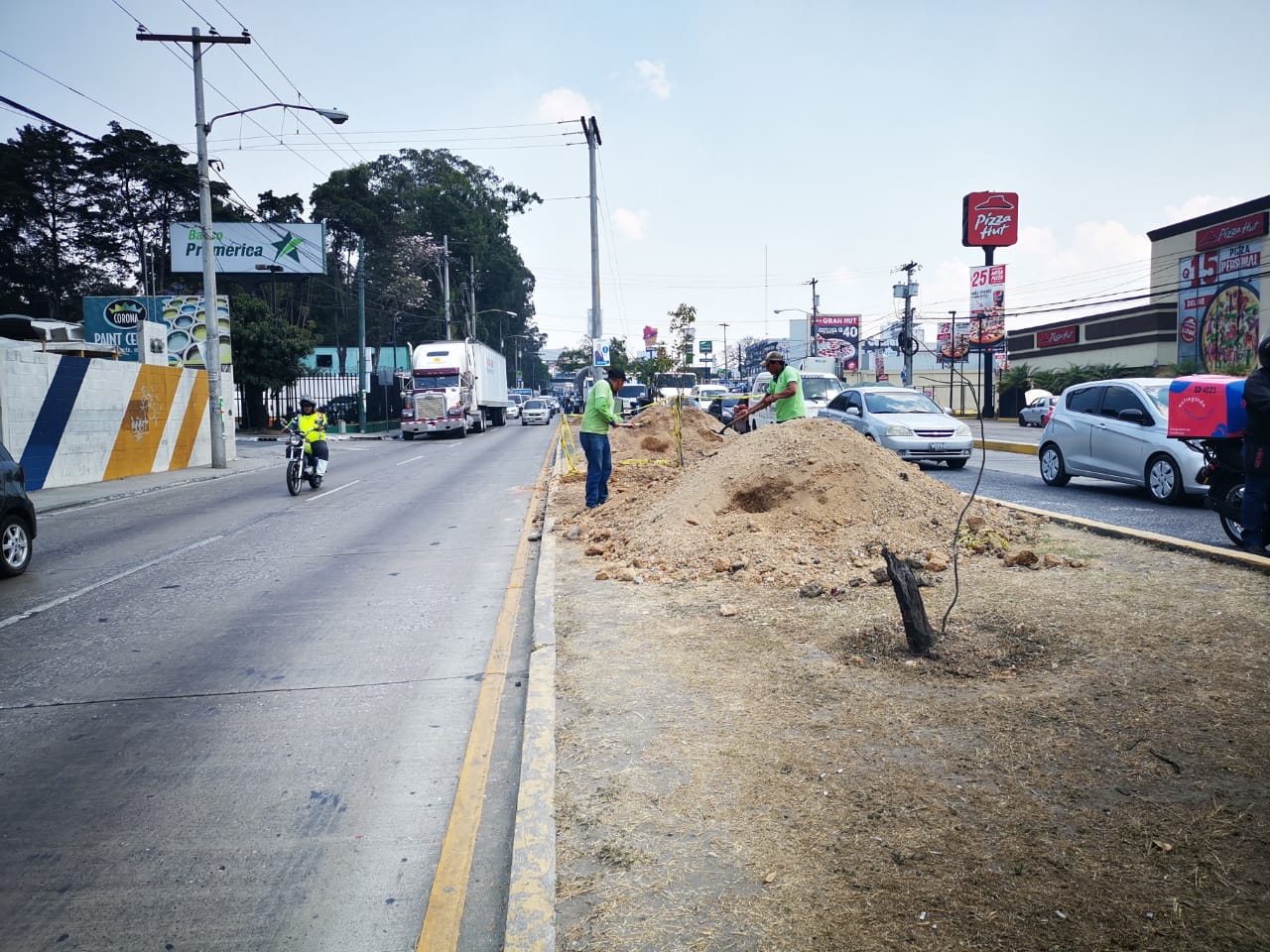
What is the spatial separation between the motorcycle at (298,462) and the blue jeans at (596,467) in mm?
6709

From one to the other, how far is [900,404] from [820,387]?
10111 mm

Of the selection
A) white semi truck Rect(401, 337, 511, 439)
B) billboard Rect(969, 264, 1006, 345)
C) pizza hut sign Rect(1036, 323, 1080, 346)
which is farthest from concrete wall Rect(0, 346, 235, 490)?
pizza hut sign Rect(1036, 323, 1080, 346)

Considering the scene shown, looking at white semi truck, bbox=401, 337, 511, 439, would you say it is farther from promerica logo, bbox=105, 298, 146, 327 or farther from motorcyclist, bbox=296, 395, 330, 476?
motorcyclist, bbox=296, 395, 330, 476

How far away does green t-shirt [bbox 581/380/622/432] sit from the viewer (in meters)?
12.0

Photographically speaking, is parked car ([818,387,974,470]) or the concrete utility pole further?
the concrete utility pole

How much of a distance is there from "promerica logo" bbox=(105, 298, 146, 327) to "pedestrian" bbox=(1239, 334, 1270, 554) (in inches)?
1440

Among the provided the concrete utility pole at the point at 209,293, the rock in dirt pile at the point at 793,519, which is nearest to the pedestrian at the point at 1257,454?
the rock in dirt pile at the point at 793,519

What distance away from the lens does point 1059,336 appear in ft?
184

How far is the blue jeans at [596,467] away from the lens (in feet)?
39.7

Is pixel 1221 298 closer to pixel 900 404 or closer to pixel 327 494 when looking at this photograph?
pixel 900 404

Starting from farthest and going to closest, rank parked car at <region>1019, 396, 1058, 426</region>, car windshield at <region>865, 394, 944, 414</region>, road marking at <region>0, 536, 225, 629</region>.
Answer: parked car at <region>1019, 396, 1058, 426</region> → car windshield at <region>865, 394, 944, 414</region> → road marking at <region>0, 536, 225, 629</region>

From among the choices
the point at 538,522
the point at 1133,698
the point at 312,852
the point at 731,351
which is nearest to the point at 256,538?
the point at 538,522

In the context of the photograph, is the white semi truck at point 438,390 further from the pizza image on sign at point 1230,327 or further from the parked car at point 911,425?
the pizza image on sign at point 1230,327

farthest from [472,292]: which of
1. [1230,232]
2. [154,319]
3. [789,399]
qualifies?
[789,399]
